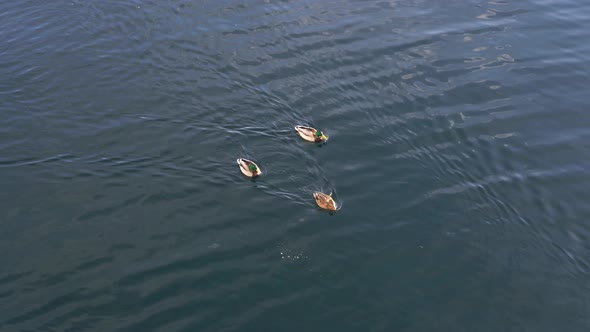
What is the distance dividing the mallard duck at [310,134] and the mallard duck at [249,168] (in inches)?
125

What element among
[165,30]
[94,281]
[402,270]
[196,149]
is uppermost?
[165,30]

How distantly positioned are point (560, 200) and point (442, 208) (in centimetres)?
549

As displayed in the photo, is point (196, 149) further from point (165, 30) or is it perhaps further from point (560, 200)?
point (560, 200)

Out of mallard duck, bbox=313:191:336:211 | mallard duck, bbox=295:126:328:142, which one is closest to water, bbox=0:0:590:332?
mallard duck, bbox=313:191:336:211

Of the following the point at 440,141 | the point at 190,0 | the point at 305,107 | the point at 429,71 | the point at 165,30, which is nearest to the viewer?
the point at 440,141

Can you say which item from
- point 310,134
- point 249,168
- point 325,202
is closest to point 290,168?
point 249,168

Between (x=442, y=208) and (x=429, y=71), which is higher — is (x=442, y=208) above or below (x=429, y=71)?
below

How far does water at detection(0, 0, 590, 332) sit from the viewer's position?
21.0 metres

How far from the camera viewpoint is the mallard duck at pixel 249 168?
25.6m

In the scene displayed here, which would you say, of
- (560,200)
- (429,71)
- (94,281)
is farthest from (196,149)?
(560,200)

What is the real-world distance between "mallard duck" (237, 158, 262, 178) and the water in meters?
0.40

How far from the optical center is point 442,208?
24.7 m

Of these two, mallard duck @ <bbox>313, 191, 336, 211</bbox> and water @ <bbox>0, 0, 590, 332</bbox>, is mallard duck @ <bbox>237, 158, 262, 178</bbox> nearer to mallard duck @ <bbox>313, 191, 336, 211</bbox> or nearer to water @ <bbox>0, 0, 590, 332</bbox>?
water @ <bbox>0, 0, 590, 332</bbox>

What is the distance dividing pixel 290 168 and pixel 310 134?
7.48 feet
